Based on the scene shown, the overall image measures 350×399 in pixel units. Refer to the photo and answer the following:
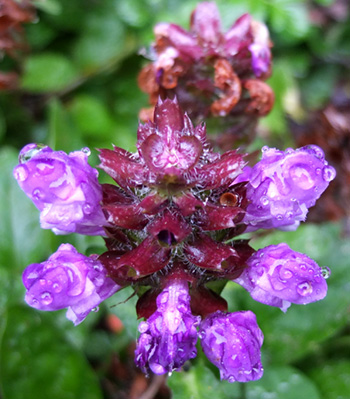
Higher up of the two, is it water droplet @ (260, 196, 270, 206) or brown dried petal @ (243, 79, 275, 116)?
water droplet @ (260, 196, 270, 206)

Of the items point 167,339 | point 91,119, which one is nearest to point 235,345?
point 167,339

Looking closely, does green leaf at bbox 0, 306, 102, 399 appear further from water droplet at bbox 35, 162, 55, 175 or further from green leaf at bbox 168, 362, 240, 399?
water droplet at bbox 35, 162, 55, 175

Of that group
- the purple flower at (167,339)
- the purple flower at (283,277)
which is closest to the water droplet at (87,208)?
the purple flower at (167,339)

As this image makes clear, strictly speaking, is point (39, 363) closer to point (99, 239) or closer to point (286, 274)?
point (99, 239)

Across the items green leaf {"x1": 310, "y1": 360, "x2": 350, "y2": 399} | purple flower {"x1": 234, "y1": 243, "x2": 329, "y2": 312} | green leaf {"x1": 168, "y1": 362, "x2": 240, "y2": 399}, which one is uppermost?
purple flower {"x1": 234, "y1": 243, "x2": 329, "y2": 312}

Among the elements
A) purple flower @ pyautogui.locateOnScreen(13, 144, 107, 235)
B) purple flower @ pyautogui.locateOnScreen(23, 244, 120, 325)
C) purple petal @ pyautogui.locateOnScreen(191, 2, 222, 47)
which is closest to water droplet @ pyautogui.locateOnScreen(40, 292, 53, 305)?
purple flower @ pyautogui.locateOnScreen(23, 244, 120, 325)
